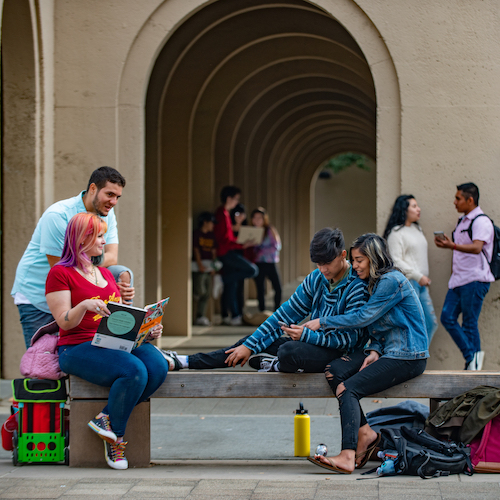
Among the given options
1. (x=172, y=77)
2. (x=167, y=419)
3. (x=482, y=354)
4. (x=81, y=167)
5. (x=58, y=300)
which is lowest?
(x=167, y=419)

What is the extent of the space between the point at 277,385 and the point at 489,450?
4.39ft

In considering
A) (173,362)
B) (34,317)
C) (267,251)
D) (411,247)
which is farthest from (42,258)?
(267,251)

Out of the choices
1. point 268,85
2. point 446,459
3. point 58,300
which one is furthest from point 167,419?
point 268,85

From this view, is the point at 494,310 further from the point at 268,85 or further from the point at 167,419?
the point at 268,85

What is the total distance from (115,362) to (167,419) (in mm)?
1915

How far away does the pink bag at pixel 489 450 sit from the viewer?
4262 millimetres

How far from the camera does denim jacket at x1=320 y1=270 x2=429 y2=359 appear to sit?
14.6 ft

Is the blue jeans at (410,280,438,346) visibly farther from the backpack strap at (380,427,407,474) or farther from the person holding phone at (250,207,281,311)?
the person holding phone at (250,207,281,311)

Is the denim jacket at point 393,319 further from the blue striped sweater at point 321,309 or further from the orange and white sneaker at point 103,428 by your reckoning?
the orange and white sneaker at point 103,428

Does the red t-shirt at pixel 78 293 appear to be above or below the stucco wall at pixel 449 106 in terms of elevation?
below

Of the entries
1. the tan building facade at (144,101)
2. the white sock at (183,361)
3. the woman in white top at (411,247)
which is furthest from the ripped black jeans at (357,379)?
the tan building facade at (144,101)

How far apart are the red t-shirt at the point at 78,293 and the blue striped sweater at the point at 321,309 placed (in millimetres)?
964

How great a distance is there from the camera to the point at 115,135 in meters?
7.36


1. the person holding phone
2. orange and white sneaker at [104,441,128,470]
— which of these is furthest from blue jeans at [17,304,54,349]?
the person holding phone
